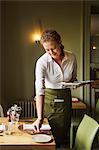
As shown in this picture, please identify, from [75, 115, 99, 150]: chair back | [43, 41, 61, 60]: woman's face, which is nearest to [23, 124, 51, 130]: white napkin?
[75, 115, 99, 150]: chair back

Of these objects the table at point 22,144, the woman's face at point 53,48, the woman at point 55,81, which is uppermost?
the woman's face at point 53,48

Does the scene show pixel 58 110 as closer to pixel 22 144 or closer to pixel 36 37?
pixel 22 144

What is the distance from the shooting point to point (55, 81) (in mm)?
2322

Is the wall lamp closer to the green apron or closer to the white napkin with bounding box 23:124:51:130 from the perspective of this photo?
the green apron

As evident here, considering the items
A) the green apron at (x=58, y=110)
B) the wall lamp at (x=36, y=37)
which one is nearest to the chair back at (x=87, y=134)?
the green apron at (x=58, y=110)

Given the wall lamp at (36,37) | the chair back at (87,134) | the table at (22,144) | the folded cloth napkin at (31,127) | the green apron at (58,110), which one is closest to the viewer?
the table at (22,144)

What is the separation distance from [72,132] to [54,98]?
0.92 meters

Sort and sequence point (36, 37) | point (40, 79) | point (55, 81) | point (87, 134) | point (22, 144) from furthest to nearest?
point (36, 37)
point (55, 81)
point (40, 79)
point (87, 134)
point (22, 144)

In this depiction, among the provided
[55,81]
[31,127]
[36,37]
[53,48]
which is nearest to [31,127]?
[31,127]

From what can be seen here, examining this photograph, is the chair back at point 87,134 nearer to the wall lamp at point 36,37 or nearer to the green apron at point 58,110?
the green apron at point 58,110

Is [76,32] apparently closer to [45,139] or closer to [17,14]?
[17,14]

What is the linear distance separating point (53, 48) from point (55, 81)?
27cm

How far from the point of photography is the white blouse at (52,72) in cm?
222

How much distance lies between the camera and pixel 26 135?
2010mm
